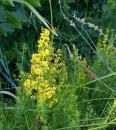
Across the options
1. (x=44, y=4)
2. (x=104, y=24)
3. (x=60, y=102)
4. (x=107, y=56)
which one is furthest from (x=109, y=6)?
(x=60, y=102)

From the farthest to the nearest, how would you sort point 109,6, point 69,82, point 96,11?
point 96,11, point 109,6, point 69,82

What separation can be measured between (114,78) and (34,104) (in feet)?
1.41

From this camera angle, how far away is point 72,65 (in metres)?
2.17

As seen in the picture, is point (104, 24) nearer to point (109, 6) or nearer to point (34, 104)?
point (109, 6)

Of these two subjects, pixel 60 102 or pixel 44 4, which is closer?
pixel 60 102

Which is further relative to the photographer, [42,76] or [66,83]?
[66,83]

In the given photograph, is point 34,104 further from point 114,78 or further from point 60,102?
point 114,78

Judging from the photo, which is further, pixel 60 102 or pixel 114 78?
pixel 114 78

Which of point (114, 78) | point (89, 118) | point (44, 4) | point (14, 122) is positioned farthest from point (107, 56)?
point (44, 4)

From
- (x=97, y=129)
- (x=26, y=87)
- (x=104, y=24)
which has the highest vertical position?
(x=104, y=24)

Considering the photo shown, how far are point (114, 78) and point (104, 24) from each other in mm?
702

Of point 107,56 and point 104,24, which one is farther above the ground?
point 104,24

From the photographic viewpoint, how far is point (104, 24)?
9.18 ft

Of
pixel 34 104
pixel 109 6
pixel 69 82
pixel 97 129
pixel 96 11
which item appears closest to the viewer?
pixel 97 129
